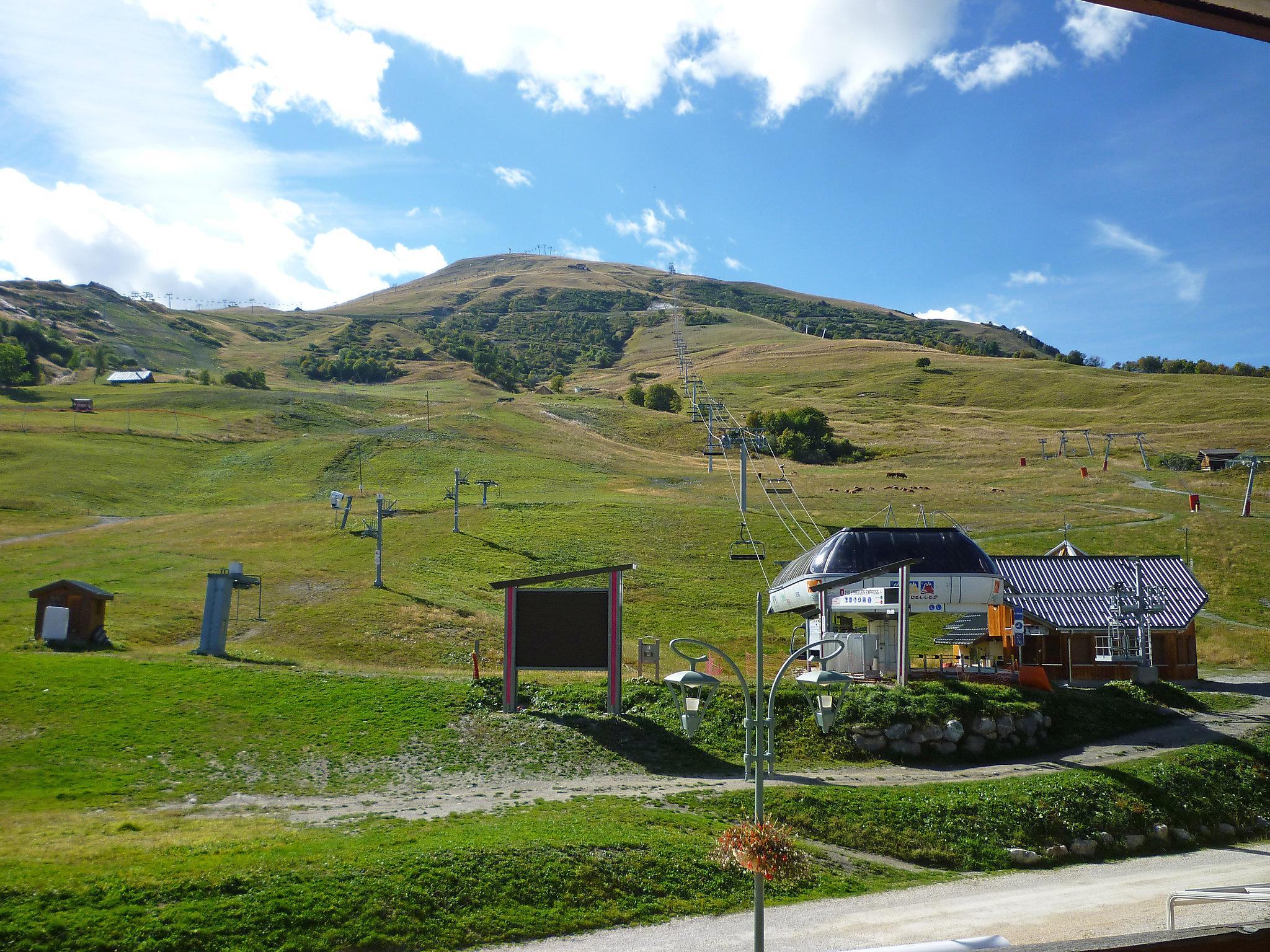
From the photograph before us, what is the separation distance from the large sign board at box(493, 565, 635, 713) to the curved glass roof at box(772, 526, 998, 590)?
9993 millimetres

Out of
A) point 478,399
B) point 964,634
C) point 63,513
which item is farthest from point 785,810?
point 478,399

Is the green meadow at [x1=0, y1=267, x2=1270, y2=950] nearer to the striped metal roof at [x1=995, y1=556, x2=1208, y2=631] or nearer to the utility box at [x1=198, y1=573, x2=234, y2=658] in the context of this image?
the utility box at [x1=198, y1=573, x2=234, y2=658]

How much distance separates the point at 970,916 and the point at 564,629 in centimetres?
1690

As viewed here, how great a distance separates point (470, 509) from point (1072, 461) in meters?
61.4

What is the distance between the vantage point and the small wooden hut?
3662 centimetres

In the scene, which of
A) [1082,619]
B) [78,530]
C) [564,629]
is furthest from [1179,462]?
[78,530]

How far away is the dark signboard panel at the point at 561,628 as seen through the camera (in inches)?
1280

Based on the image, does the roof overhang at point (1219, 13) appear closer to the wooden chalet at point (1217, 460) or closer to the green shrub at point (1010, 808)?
the green shrub at point (1010, 808)

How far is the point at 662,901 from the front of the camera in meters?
19.3

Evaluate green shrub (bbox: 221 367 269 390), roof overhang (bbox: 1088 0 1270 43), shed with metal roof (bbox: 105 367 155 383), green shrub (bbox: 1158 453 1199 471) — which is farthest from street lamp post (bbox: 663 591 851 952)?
green shrub (bbox: 221 367 269 390)

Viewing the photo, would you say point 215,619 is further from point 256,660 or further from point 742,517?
point 742,517

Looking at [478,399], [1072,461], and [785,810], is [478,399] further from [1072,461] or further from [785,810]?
[785,810]

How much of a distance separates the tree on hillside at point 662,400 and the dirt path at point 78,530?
89960mm

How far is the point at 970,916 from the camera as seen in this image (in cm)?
1919
